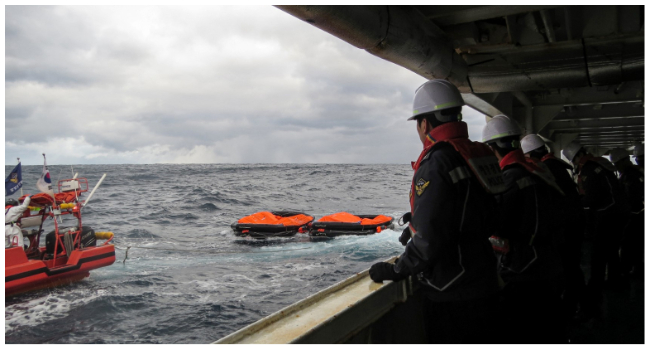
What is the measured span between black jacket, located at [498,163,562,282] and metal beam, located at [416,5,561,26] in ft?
4.21

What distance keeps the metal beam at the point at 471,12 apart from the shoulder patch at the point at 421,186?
212cm

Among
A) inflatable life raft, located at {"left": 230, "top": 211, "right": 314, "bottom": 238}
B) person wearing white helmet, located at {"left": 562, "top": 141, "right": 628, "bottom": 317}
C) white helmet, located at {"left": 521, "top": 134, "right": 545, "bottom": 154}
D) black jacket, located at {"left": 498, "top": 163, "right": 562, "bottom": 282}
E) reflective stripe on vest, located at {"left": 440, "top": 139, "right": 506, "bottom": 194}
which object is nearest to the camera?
reflective stripe on vest, located at {"left": 440, "top": 139, "right": 506, "bottom": 194}

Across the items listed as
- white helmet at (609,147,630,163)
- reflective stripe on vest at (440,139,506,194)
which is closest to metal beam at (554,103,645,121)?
white helmet at (609,147,630,163)

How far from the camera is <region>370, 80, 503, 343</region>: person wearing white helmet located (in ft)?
6.38

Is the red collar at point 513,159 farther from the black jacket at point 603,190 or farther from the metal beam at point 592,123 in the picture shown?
the metal beam at point 592,123

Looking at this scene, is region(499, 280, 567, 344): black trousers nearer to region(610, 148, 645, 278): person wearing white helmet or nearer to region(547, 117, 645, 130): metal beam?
region(610, 148, 645, 278): person wearing white helmet

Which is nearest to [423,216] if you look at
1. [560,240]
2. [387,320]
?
[387,320]

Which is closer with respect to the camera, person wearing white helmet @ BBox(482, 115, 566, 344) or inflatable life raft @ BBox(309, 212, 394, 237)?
person wearing white helmet @ BBox(482, 115, 566, 344)

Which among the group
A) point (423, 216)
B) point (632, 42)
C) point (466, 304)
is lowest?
point (466, 304)

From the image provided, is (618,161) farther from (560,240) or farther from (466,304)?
(466,304)

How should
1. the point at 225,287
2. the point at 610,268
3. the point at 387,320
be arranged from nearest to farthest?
the point at 387,320 → the point at 610,268 → the point at 225,287

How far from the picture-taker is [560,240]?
315cm

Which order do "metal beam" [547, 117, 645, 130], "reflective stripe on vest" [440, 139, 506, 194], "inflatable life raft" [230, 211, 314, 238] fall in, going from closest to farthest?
"reflective stripe on vest" [440, 139, 506, 194] < "metal beam" [547, 117, 645, 130] < "inflatable life raft" [230, 211, 314, 238]

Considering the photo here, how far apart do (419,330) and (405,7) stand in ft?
7.48
